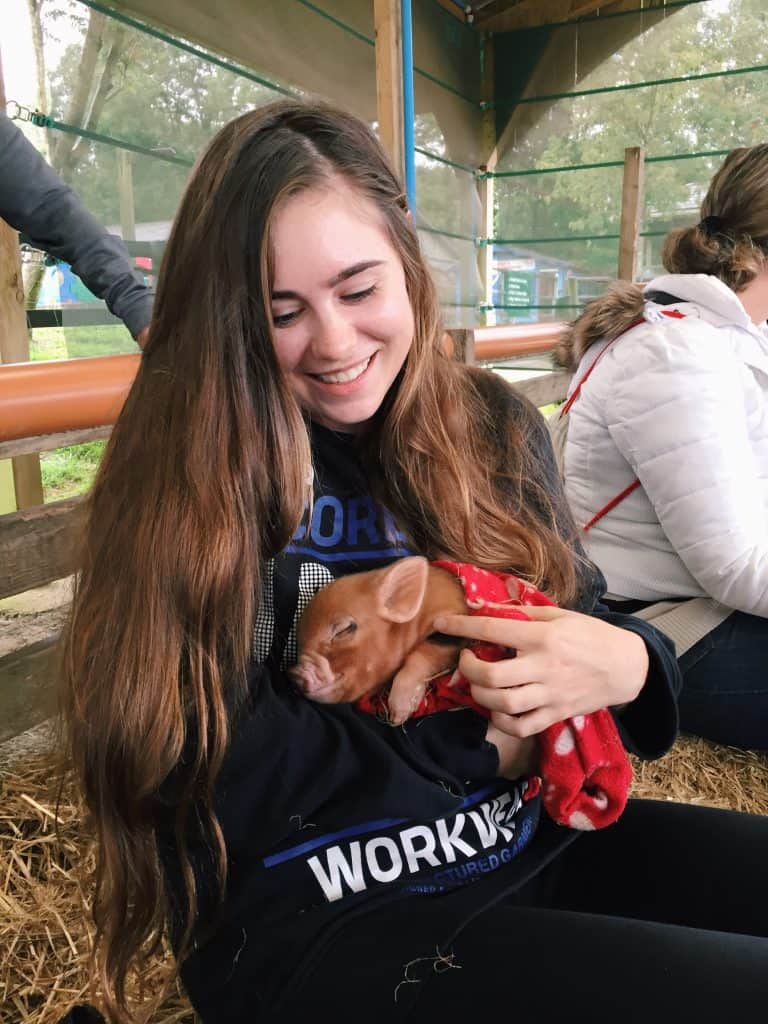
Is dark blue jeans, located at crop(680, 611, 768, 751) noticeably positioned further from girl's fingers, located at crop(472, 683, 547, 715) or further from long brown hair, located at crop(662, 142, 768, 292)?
girl's fingers, located at crop(472, 683, 547, 715)

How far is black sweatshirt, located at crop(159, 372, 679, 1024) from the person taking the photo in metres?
0.86

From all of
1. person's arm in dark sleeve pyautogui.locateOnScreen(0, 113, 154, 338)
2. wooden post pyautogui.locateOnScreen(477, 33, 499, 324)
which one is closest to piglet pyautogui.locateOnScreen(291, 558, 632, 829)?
person's arm in dark sleeve pyautogui.locateOnScreen(0, 113, 154, 338)

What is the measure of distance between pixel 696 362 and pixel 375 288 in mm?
849

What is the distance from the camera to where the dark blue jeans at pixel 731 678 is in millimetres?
1746

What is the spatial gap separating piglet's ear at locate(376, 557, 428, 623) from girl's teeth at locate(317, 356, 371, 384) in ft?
0.91

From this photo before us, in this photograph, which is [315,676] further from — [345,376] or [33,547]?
[33,547]

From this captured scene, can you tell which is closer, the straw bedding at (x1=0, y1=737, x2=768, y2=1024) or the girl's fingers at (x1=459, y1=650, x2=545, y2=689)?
the girl's fingers at (x1=459, y1=650, x2=545, y2=689)

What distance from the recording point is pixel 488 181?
8688mm

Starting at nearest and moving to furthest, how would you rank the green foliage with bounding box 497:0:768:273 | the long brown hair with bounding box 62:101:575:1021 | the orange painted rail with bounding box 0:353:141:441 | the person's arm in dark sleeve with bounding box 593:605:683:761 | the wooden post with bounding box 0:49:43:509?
1. the long brown hair with bounding box 62:101:575:1021
2. the person's arm in dark sleeve with bounding box 593:605:683:761
3. the orange painted rail with bounding box 0:353:141:441
4. the wooden post with bounding box 0:49:43:509
5. the green foliage with bounding box 497:0:768:273

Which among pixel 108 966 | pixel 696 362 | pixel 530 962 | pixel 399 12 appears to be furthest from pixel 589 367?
pixel 399 12

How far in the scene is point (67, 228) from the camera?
68.3 inches

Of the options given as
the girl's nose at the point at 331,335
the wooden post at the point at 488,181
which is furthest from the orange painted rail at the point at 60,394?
the wooden post at the point at 488,181

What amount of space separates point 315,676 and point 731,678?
3.92ft

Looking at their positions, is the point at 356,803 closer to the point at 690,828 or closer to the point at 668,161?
the point at 690,828
